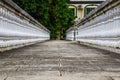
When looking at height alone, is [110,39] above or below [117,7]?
below

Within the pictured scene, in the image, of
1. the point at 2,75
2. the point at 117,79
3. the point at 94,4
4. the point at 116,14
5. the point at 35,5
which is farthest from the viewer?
the point at 94,4

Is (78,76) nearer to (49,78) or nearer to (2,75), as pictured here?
(49,78)

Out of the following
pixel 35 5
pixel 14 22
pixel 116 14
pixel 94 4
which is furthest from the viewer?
pixel 94 4

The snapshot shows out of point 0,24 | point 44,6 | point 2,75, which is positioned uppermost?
point 44,6

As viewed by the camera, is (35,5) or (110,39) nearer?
(110,39)

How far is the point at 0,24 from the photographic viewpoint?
787 cm

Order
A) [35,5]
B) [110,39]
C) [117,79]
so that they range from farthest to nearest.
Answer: [35,5] → [110,39] → [117,79]

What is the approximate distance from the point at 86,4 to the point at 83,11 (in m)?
1.37

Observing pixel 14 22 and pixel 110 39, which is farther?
pixel 14 22

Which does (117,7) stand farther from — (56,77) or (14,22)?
(56,77)

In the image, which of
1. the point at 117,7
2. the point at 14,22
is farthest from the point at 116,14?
the point at 14,22

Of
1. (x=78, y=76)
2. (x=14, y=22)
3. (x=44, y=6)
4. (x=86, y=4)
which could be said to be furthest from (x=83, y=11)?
(x=78, y=76)

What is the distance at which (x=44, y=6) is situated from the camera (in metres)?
33.3

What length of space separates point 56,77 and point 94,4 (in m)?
54.8
